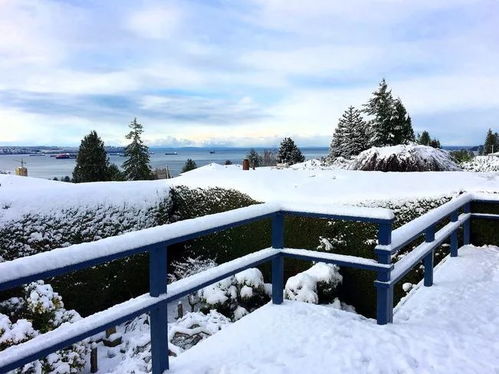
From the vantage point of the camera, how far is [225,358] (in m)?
3.02

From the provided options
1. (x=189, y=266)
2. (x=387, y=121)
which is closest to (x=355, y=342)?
(x=189, y=266)

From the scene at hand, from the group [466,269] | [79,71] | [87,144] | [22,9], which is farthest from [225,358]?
[87,144]

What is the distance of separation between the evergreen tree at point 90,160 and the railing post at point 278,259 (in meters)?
33.2

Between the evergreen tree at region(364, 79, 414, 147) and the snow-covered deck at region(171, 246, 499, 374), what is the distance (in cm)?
A: 2729

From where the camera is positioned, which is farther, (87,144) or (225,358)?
(87,144)

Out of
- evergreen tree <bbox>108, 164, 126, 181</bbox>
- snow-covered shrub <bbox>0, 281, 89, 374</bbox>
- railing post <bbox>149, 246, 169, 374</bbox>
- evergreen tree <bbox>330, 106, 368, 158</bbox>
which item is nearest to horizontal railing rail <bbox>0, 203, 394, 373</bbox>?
railing post <bbox>149, 246, 169, 374</bbox>

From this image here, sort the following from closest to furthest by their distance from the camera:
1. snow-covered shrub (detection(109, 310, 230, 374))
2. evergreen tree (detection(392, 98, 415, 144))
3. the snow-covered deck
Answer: the snow-covered deck → snow-covered shrub (detection(109, 310, 230, 374)) → evergreen tree (detection(392, 98, 415, 144))

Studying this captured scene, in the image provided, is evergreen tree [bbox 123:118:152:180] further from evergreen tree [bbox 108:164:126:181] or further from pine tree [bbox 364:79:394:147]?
pine tree [bbox 364:79:394:147]

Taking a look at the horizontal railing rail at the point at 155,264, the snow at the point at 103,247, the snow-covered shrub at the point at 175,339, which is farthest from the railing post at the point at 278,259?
the snow-covered shrub at the point at 175,339

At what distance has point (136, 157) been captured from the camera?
40750 millimetres

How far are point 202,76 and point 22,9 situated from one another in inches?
325

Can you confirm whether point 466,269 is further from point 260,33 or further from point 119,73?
point 119,73

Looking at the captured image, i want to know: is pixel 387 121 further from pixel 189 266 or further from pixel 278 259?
pixel 278 259

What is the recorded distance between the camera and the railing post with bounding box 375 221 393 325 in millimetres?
3516
